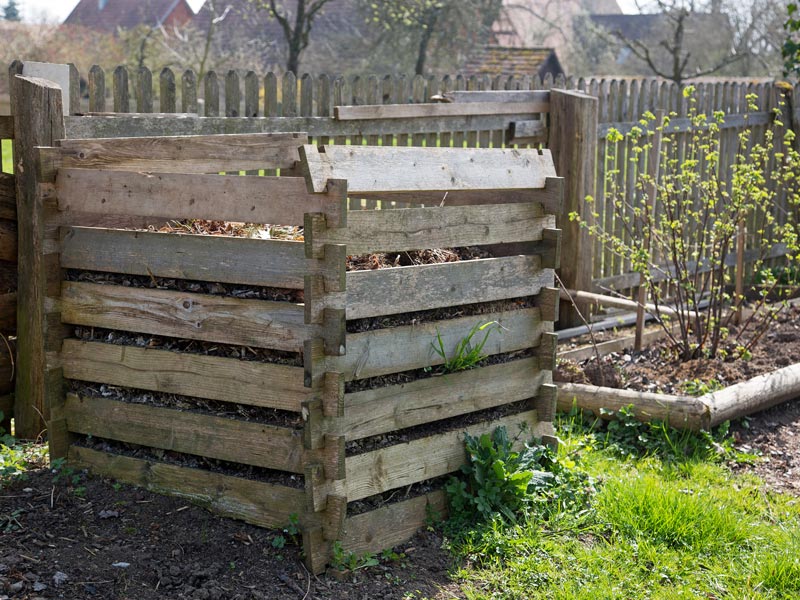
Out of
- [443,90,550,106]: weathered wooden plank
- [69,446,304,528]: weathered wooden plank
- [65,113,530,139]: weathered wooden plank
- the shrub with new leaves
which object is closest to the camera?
[69,446,304,528]: weathered wooden plank

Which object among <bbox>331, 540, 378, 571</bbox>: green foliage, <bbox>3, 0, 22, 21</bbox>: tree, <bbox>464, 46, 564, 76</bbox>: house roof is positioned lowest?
<bbox>331, 540, 378, 571</bbox>: green foliage

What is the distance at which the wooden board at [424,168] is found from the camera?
3260mm

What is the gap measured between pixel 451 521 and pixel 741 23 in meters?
33.4

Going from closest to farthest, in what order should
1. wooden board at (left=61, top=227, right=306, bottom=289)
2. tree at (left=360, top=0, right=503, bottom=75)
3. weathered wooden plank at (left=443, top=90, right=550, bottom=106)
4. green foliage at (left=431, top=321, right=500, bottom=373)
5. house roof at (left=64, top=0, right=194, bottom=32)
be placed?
wooden board at (left=61, top=227, right=306, bottom=289), green foliage at (left=431, top=321, right=500, bottom=373), weathered wooden plank at (left=443, top=90, right=550, bottom=106), tree at (left=360, top=0, right=503, bottom=75), house roof at (left=64, top=0, right=194, bottom=32)

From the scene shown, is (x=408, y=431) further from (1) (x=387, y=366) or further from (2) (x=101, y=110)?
(2) (x=101, y=110)

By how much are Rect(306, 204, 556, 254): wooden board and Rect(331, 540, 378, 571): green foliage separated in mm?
1125

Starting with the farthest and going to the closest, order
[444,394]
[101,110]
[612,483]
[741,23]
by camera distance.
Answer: [741,23], [101,110], [612,483], [444,394]

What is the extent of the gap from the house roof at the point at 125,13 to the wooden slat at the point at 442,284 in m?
24.8

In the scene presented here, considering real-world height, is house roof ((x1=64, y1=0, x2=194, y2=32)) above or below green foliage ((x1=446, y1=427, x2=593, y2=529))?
above

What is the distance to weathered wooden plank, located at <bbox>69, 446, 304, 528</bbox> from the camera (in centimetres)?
346

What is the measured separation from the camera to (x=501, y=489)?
12.7 feet

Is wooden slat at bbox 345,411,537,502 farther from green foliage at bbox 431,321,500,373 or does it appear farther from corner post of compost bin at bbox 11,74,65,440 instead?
corner post of compost bin at bbox 11,74,65,440

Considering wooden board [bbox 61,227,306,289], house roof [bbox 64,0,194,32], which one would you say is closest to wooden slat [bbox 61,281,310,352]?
wooden board [bbox 61,227,306,289]

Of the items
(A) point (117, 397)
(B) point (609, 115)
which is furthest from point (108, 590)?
(B) point (609, 115)
